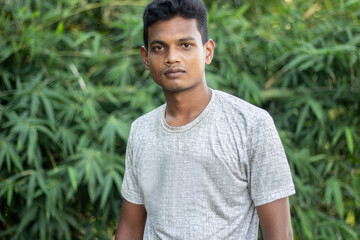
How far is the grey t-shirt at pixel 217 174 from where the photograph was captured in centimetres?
109

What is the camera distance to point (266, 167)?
42.7 inches

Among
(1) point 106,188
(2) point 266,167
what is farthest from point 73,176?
(2) point 266,167

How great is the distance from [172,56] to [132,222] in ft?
1.51

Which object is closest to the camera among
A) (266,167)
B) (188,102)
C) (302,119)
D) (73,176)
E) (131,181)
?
(266,167)

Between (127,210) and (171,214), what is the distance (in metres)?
0.21

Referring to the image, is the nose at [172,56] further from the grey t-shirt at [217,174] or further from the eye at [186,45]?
the grey t-shirt at [217,174]

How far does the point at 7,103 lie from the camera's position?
7.89ft

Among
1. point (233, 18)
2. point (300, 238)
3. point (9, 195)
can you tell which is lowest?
point (300, 238)

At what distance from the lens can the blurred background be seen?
7.32ft

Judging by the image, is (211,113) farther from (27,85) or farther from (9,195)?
(27,85)

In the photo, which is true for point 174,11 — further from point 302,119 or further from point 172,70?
point 302,119

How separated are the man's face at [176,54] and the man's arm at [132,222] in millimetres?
339

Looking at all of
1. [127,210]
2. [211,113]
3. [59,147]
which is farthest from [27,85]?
[211,113]

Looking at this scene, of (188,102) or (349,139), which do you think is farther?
(349,139)
